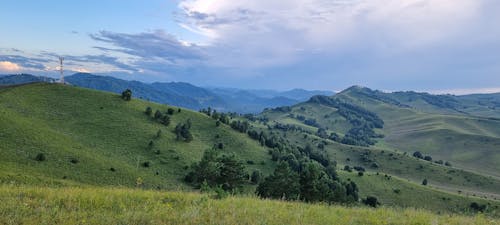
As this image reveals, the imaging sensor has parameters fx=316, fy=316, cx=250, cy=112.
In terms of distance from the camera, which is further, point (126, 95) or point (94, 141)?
point (126, 95)

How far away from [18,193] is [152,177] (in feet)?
230

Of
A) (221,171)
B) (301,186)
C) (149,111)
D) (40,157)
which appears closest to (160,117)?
(149,111)

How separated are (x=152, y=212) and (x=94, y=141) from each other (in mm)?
90781

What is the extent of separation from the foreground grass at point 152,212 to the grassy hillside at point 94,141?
44423mm

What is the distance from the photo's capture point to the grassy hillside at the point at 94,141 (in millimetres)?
65188

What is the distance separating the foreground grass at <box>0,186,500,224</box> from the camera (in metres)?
8.80

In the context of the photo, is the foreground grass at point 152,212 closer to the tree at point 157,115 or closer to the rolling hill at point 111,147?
the rolling hill at point 111,147

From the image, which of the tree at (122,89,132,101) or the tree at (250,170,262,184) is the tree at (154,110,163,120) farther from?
the tree at (250,170,262,184)

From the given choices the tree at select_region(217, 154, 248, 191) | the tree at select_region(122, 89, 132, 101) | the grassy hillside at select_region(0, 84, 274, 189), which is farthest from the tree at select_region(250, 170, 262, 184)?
the tree at select_region(122, 89, 132, 101)

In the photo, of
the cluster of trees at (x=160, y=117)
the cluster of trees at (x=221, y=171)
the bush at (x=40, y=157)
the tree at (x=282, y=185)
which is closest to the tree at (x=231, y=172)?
the cluster of trees at (x=221, y=171)

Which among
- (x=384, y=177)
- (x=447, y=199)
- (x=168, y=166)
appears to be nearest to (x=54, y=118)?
(x=168, y=166)

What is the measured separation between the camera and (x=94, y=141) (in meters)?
90.4

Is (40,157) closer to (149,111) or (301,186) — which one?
(301,186)

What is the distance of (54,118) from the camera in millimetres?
97125
